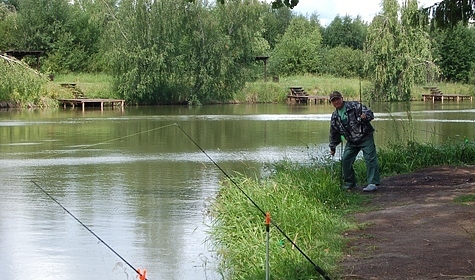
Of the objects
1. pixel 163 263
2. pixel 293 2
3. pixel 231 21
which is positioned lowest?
pixel 163 263

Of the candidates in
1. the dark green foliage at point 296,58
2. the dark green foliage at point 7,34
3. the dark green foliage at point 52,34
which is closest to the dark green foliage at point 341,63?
the dark green foliage at point 296,58

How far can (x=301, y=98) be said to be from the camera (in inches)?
2157

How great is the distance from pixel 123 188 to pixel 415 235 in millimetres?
7018

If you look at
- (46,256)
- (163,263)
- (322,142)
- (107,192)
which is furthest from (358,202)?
(322,142)

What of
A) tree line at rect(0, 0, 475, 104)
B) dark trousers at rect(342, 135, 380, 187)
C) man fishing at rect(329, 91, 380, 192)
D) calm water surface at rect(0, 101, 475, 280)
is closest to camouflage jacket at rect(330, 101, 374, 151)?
man fishing at rect(329, 91, 380, 192)

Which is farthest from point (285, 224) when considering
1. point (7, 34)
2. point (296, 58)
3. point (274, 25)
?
point (274, 25)

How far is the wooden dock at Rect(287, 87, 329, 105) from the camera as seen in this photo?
5453 centimetres

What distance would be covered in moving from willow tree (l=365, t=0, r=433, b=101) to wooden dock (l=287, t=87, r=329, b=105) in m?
9.28

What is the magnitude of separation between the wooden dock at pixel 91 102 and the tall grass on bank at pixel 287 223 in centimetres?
3543

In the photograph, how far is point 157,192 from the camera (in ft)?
42.4

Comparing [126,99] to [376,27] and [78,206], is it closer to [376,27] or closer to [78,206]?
[376,27]

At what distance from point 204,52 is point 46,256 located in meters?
40.8

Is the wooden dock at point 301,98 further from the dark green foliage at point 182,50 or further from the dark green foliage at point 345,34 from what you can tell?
the dark green foliage at point 345,34

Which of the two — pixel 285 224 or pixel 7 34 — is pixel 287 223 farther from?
pixel 7 34
